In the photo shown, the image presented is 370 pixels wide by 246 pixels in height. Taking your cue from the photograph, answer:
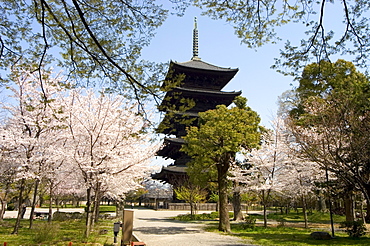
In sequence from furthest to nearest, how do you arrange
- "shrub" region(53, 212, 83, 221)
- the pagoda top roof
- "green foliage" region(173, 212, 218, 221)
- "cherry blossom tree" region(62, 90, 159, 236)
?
the pagoda top roof, "green foliage" region(173, 212, 218, 221), "shrub" region(53, 212, 83, 221), "cherry blossom tree" region(62, 90, 159, 236)

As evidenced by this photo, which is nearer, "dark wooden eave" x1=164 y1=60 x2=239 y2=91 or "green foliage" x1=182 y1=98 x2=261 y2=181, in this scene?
"green foliage" x1=182 y1=98 x2=261 y2=181

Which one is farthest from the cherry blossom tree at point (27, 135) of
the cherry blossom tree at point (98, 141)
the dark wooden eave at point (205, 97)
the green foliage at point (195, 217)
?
the dark wooden eave at point (205, 97)

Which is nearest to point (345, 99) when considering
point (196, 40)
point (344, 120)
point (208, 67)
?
point (344, 120)

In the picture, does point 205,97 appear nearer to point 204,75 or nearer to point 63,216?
point 204,75

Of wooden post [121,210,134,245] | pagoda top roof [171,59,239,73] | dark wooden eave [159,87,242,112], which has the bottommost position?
wooden post [121,210,134,245]

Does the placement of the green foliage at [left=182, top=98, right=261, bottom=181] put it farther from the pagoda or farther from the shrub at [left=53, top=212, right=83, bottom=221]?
the pagoda

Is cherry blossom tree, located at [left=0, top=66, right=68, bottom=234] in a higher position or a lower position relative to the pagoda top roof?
lower

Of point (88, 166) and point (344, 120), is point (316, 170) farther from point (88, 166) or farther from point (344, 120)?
point (88, 166)

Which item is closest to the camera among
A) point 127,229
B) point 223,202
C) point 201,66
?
point 127,229

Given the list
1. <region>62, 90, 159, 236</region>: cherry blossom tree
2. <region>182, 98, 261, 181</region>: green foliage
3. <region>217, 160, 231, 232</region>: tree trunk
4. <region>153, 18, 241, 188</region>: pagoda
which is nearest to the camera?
<region>62, 90, 159, 236</region>: cherry blossom tree

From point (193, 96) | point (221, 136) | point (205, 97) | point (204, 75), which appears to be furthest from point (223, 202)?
point (204, 75)

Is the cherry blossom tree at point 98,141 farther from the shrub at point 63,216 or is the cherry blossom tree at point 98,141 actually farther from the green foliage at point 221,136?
the shrub at point 63,216

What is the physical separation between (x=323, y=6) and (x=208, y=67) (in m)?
29.8

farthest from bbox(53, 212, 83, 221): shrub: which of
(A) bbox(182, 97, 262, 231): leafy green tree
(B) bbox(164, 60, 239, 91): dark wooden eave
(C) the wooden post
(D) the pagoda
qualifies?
(B) bbox(164, 60, 239, 91): dark wooden eave
